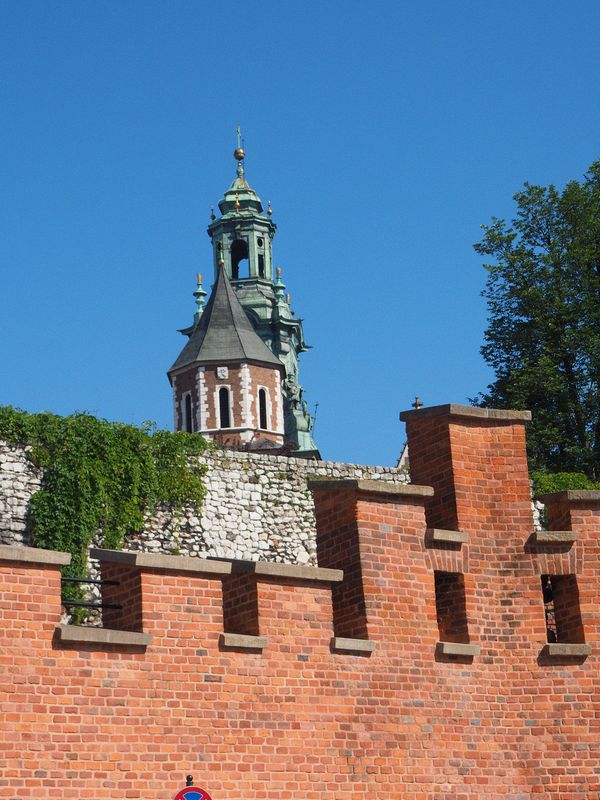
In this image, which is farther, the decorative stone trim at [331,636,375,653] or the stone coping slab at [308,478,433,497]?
the stone coping slab at [308,478,433,497]

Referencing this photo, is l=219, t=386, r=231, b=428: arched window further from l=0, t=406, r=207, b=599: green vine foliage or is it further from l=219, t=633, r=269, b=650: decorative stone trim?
l=219, t=633, r=269, b=650: decorative stone trim

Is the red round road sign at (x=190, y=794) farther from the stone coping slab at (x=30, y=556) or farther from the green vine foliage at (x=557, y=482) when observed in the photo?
the green vine foliage at (x=557, y=482)

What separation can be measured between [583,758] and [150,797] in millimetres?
3880

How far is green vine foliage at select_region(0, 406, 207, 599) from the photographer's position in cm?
2322

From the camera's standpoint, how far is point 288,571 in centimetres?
1232

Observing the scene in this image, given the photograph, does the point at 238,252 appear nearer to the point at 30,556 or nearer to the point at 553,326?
the point at 553,326

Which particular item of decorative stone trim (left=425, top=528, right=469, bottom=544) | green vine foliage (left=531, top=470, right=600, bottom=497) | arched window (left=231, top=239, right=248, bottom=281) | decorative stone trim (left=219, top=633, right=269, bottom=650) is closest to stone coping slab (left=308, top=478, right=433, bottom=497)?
decorative stone trim (left=425, top=528, right=469, bottom=544)

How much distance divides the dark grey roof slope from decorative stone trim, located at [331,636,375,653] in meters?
58.4

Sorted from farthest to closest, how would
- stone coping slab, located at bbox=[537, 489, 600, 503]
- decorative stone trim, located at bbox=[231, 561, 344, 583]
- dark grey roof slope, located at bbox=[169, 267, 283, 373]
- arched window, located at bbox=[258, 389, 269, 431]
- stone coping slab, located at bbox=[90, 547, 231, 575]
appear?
arched window, located at bbox=[258, 389, 269, 431] → dark grey roof slope, located at bbox=[169, 267, 283, 373] → stone coping slab, located at bbox=[537, 489, 600, 503] → decorative stone trim, located at bbox=[231, 561, 344, 583] → stone coping slab, located at bbox=[90, 547, 231, 575]

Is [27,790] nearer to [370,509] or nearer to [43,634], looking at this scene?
[43,634]

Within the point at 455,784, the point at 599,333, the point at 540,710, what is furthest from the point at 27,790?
the point at 599,333

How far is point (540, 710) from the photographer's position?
1326 centimetres

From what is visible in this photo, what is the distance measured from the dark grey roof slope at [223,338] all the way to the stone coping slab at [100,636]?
59460mm

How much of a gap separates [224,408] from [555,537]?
57774 millimetres
